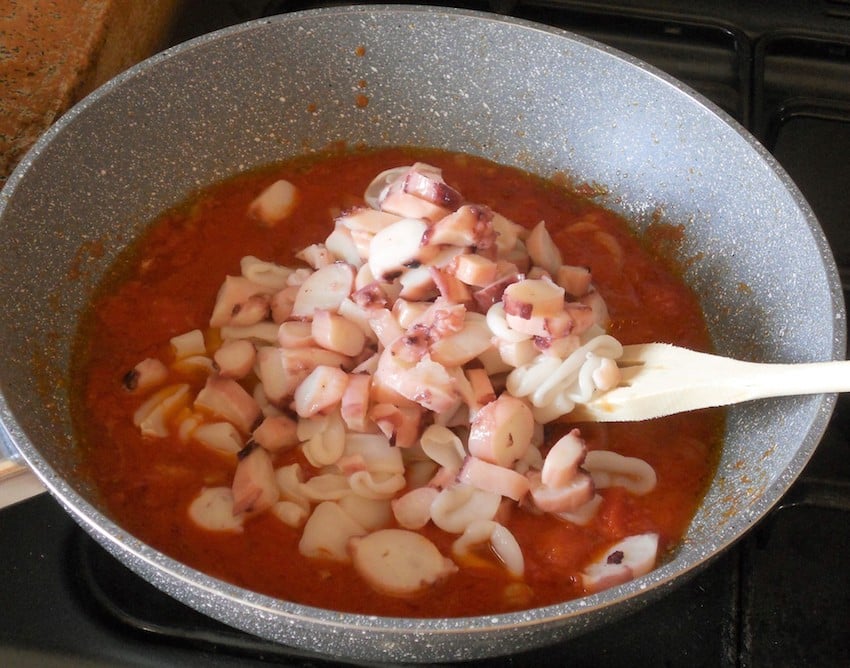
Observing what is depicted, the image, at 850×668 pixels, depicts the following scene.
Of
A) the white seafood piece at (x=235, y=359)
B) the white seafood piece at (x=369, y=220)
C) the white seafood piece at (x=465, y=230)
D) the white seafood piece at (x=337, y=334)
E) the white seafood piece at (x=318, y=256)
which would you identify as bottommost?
the white seafood piece at (x=235, y=359)

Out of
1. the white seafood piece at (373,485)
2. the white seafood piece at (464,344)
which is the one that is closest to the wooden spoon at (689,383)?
the white seafood piece at (464,344)

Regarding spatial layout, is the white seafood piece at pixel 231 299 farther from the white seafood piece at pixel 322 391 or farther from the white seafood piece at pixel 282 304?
the white seafood piece at pixel 322 391

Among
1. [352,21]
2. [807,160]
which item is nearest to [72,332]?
[352,21]

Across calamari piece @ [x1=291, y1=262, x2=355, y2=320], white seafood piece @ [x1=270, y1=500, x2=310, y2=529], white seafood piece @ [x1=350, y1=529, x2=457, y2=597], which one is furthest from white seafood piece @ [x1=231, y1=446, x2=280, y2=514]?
calamari piece @ [x1=291, y1=262, x2=355, y2=320]

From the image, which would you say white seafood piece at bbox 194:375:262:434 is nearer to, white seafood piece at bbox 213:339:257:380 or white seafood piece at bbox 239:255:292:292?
white seafood piece at bbox 213:339:257:380

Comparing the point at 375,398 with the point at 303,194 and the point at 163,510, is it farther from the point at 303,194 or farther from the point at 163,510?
the point at 303,194

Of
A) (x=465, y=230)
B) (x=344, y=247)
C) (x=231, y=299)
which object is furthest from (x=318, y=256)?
(x=465, y=230)
